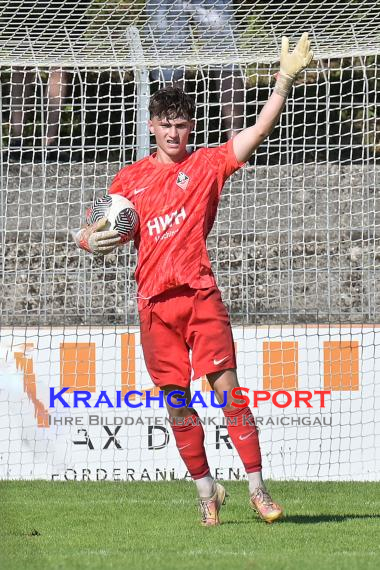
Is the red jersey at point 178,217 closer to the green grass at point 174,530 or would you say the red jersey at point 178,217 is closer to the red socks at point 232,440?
the red socks at point 232,440

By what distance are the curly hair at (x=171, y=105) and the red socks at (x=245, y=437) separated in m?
1.42

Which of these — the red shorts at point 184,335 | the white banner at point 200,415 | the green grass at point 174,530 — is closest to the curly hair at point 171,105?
the red shorts at point 184,335

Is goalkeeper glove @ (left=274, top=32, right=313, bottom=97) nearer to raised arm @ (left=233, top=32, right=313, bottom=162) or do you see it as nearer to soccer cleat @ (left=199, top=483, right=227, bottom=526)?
raised arm @ (left=233, top=32, right=313, bottom=162)

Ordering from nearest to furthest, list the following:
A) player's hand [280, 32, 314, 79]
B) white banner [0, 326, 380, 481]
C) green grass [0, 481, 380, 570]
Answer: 1. green grass [0, 481, 380, 570]
2. player's hand [280, 32, 314, 79]
3. white banner [0, 326, 380, 481]

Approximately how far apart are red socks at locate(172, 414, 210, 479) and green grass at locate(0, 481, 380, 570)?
268 millimetres

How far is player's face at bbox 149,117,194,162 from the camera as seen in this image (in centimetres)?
579

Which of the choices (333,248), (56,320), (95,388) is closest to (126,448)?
(95,388)

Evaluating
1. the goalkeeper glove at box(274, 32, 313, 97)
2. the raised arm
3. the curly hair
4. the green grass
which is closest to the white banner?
the green grass

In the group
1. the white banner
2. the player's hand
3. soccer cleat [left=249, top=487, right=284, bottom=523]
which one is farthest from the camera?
the white banner

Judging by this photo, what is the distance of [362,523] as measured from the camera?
232 inches

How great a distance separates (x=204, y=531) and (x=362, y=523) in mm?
824

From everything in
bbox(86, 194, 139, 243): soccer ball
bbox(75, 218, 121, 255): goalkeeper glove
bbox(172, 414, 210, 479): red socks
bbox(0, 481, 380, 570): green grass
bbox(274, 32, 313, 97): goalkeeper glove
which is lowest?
bbox(0, 481, 380, 570): green grass

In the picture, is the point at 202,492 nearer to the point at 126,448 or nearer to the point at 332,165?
the point at 126,448

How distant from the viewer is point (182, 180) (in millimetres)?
5793
